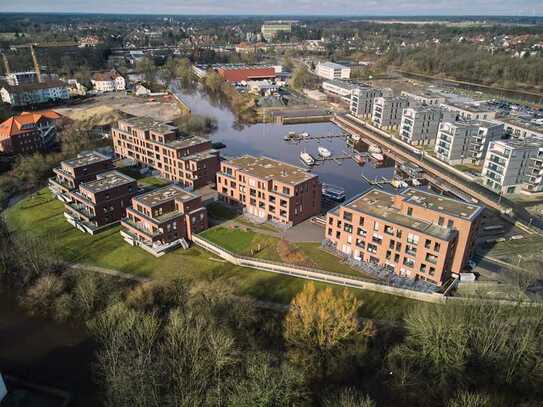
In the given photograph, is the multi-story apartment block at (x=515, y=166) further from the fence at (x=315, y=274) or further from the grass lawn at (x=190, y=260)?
the grass lawn at (x=190, y=260)

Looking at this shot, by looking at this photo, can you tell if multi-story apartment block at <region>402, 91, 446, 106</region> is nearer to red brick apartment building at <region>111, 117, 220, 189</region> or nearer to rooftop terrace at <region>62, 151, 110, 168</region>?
red brick apartment building at <region>111, 117, 220, 189</region>

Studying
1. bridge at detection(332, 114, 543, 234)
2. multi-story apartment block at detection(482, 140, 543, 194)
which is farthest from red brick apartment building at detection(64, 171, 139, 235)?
multi-story apartment block at detection(482, 140, 543, 194)

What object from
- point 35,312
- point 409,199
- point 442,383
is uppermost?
point 409,199

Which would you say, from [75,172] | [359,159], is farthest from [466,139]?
[75,172]

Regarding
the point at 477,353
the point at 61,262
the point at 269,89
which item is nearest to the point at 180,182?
the point at 61,262

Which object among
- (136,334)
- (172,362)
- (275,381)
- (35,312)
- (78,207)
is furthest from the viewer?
(78,207)

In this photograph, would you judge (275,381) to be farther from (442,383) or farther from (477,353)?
(477,353)

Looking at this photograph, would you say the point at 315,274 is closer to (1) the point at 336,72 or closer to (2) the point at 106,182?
(2) the point at 106,182

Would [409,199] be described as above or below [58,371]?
above
